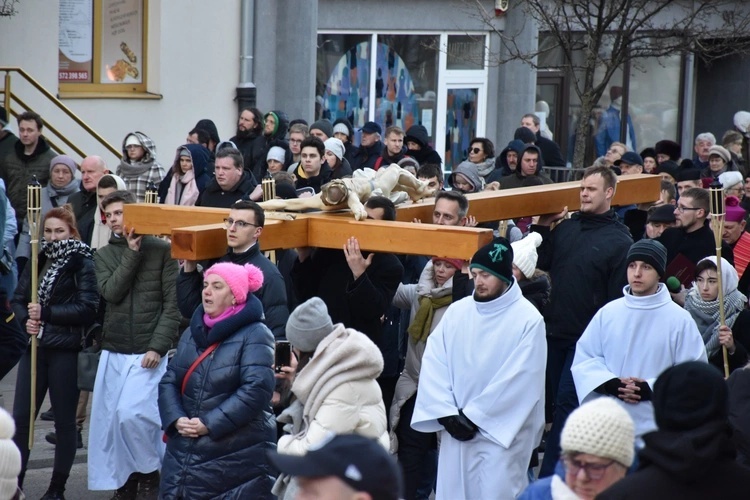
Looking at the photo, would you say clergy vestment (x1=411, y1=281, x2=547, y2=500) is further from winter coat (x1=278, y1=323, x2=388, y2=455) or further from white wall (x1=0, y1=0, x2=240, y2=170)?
white wall (x1=0, y1=0, x2=240, y2=170)

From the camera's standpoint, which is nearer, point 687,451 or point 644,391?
point 687,451

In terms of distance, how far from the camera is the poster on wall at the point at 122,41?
17.1 meters

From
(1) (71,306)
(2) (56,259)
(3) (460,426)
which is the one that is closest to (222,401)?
(3) (460,426)

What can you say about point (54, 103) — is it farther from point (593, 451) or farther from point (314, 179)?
point (593, 451)

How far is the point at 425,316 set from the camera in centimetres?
803

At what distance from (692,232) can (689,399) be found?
5608 millimetres

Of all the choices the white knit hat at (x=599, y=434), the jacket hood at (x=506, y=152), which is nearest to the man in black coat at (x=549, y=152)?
the jacket hood at (x=506, y=152)

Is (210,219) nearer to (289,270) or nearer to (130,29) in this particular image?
(289,270)

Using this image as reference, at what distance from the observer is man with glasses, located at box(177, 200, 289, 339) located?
295 inches

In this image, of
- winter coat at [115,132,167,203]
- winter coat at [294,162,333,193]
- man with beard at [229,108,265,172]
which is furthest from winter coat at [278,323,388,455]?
man with beard at [229,108,265,172]

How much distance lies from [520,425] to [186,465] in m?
1.73

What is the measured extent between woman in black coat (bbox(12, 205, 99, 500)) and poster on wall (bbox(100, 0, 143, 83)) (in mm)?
9232

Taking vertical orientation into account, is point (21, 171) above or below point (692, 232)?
above

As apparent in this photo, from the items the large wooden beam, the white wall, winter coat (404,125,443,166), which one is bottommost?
the large wooden beam
